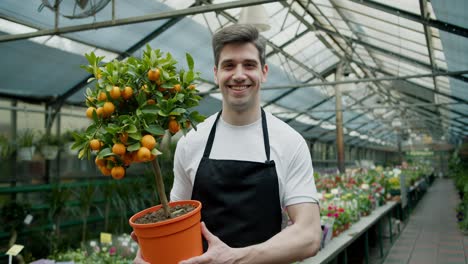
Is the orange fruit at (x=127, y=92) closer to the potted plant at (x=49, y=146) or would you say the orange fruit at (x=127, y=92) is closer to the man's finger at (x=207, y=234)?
the man's finger at (x=207, y=234)

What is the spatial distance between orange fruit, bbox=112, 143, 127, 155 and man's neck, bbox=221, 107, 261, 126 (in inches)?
15.4

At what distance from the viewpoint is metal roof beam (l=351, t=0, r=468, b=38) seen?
5180mm

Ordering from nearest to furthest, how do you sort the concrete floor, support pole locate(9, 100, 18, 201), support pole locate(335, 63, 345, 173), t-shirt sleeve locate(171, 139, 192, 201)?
t-shirt sleeve locate(171, 139, 192, 201)
support pole locate(9, 100, 18, 201)
the concrete floor
support pole locate(335, 63, 345, 173)

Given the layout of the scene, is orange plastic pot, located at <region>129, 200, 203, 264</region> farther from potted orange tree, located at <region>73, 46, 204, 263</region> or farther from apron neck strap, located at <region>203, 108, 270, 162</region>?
apron neck strap, located at <region>203, 108, 270, 162</region>

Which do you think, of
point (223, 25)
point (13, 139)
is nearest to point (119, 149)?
point (13, 139)

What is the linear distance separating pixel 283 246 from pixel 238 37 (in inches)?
22.8

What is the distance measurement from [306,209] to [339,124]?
1124 centimetres

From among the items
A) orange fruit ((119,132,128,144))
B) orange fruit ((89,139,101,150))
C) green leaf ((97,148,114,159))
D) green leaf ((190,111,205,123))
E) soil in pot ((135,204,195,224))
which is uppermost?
green leaf ((190,111,205,123))

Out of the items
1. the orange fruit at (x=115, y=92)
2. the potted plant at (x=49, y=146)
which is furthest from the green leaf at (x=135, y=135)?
the potted plant at (x=49, y=146)

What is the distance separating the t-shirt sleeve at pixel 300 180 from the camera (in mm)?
1127

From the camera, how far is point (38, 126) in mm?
5840

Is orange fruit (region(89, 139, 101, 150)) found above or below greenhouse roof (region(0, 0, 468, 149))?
below

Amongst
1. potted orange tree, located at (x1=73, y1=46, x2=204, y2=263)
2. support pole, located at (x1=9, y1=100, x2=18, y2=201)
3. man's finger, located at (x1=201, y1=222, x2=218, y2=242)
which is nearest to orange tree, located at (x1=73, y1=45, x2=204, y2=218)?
potted orange tree, located at (x1=73, y1=46, x2=204, y2=263)

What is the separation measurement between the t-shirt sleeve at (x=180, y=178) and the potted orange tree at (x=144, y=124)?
0.74ft
